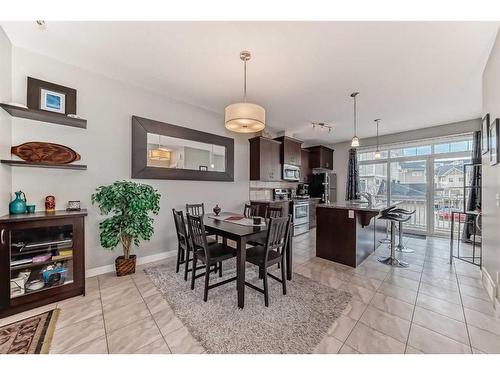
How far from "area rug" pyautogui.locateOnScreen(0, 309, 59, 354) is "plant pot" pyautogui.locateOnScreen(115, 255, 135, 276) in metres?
0.79

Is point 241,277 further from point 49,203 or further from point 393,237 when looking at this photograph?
point 393,237

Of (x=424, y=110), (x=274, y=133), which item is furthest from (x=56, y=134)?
(x=424, y=110)

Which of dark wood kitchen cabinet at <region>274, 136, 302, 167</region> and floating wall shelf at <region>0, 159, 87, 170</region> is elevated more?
dark wood kitchen cabinet at <region>274, 136, 302, 167</region>

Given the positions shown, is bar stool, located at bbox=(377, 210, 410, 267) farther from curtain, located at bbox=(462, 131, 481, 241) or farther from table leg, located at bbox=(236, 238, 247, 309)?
table leg, located at bbox=(236, 238, 247, 309)

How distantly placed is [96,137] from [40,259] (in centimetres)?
154

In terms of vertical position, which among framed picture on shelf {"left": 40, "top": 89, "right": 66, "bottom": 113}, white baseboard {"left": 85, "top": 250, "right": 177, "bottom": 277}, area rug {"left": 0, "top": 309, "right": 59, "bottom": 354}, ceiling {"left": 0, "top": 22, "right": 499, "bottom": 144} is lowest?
area rug {"left": 0, "top": 309, "right": 59, "bottom": 354}

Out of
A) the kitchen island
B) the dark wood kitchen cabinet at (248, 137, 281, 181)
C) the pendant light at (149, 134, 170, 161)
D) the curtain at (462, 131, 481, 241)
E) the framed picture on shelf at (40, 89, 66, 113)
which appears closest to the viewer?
the framed picture on shelf at (40, 89, 66, 113)

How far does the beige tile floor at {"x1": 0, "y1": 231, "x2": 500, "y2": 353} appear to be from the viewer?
5.04 feet

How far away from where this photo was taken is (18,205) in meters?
2.09

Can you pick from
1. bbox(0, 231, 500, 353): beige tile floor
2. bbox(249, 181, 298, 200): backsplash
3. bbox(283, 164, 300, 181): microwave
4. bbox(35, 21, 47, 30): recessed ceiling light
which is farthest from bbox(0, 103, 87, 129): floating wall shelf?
bbox(283, 164, 300, 181): microwave

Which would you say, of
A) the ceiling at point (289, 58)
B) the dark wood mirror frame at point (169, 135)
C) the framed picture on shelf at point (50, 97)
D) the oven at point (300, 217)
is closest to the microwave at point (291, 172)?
the oven at point (300, 217)

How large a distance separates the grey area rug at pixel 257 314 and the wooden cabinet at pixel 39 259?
34.4 inches

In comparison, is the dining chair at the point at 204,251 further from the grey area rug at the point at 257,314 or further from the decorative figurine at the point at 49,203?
the decorative figurine at the point at 49,203

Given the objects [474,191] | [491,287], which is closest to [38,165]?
[491,287]
